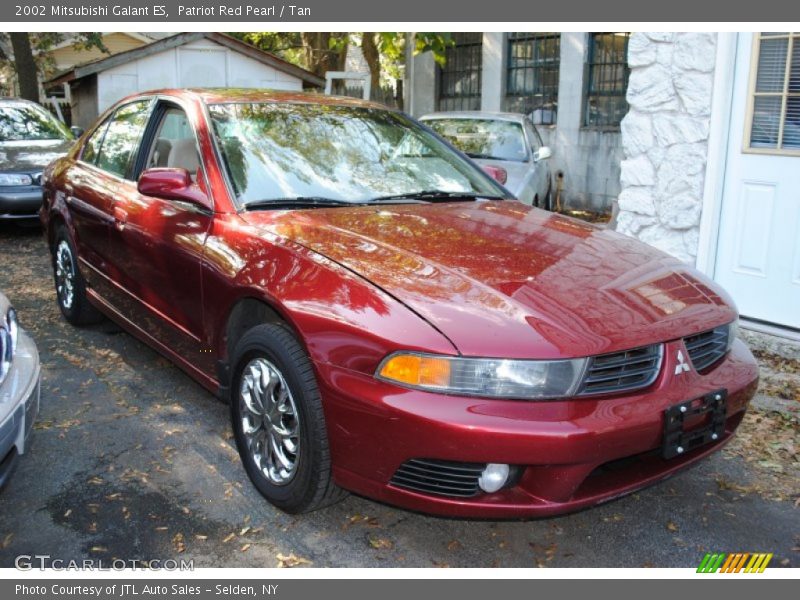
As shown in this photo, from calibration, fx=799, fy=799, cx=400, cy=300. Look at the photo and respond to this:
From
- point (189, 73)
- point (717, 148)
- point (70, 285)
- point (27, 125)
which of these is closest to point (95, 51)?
point (189, 73)

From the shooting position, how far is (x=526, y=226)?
387 cm

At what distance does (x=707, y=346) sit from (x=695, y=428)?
401 mm

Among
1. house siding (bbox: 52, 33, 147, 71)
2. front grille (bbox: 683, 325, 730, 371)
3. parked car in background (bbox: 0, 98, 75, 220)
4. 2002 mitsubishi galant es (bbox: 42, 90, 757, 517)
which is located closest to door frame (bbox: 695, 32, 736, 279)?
2002 mitsubishi galant es (bbox: 42, 90, 757, 517)

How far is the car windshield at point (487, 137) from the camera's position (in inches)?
388

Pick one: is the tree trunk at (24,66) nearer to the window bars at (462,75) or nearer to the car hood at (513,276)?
the window bars at (462,75)

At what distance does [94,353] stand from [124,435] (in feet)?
4.77

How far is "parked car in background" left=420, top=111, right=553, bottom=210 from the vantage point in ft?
31.3

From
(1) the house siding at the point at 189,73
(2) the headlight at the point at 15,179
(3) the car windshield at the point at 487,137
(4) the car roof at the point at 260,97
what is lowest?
(2) the headlight at the point at 15,179

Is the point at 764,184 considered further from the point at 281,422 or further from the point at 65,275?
the point at 65,275

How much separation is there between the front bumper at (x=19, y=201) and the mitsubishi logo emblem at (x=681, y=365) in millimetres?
8041

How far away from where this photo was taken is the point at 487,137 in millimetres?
10039

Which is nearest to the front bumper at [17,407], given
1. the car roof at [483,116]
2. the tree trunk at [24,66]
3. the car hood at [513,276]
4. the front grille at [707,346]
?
the car hood at [513,276]

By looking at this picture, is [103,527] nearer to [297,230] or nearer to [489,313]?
[297,230]

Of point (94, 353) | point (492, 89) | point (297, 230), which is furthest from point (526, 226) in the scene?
point (492, 89)
